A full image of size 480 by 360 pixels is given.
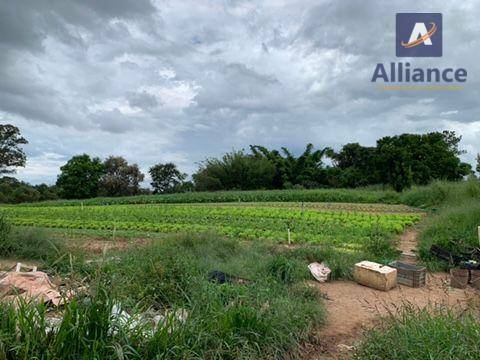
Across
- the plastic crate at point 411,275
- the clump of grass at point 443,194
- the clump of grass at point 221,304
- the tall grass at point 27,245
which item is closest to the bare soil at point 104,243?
the tall grass at point 27,245

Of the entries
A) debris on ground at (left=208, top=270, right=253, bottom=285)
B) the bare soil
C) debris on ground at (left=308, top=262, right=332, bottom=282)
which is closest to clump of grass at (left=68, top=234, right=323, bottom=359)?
debris on ground at (left=208, top=270, right=253, bottom=285)

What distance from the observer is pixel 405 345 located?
2842 millimetres

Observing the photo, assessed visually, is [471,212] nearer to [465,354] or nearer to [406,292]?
[406,292]

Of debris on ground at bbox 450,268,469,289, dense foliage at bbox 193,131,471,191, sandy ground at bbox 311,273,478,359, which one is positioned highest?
dense foliage at bbox 193,131,471,191

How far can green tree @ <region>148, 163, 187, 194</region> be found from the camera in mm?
39750

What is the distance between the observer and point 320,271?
637 cm

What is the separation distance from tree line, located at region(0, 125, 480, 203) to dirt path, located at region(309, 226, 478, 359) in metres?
21.3

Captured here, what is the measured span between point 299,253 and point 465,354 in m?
4.80

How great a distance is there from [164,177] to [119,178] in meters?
4.66

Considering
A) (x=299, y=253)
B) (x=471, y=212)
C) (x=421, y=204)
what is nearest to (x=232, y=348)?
(x=299, y=253)

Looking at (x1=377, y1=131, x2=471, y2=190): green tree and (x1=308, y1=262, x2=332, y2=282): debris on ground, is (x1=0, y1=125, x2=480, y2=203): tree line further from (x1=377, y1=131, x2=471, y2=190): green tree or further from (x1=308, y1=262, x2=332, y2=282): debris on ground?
(x1=308, y1=262, x2=332, y2=282): debris on ground

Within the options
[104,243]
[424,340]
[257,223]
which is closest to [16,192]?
[257,223]

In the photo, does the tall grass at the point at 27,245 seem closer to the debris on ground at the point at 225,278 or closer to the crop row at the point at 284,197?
the debris on ground at the point at 225,278

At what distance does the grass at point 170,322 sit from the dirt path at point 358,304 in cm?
26
